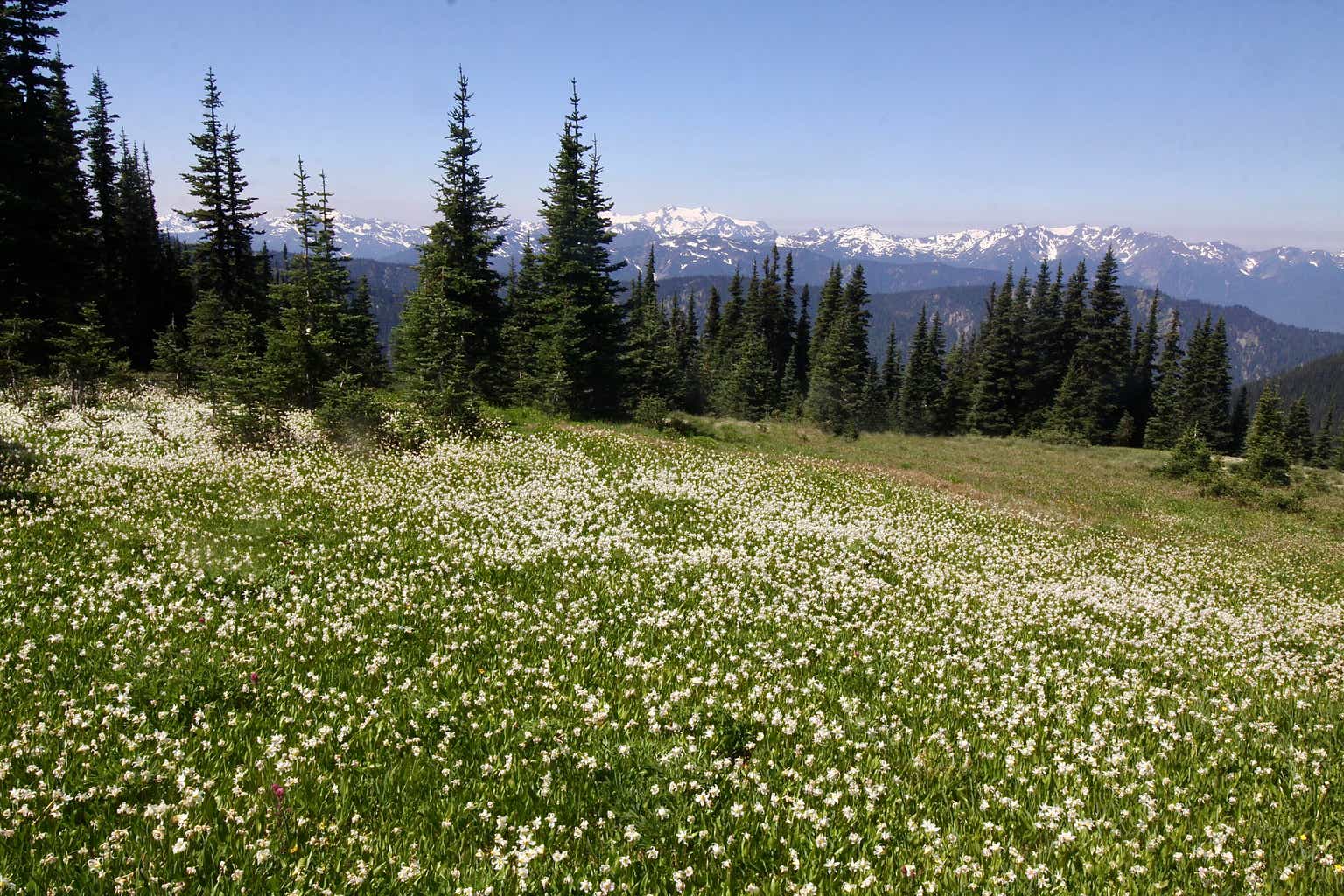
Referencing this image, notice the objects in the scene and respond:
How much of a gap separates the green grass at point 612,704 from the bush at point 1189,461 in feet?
82.6

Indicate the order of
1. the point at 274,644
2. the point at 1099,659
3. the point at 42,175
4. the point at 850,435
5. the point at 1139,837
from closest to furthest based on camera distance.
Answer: the point at 1139,837
the point at 274,644
the point at 1099,659
the point at 42,175
the point at 850,435

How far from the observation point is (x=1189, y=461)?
3653 centimetres

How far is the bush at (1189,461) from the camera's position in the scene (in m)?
35.8

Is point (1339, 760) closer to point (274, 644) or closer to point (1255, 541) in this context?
point (274, 644)

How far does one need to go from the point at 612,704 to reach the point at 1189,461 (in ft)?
137

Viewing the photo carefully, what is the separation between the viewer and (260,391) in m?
19.1

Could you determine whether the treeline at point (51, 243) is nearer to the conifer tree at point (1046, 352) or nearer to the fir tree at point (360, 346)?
the fir tree at point (360, 346)

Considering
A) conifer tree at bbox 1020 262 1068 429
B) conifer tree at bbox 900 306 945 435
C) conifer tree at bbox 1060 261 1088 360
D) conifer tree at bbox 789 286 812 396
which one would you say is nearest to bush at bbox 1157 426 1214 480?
conifer tree at bbox 900 306 945 435

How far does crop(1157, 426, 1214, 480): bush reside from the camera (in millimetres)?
35750

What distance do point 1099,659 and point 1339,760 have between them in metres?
2.87

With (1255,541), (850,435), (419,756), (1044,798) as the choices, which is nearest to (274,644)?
(419,756)

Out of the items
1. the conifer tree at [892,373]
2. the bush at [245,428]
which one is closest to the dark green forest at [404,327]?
the bush at [245,428]

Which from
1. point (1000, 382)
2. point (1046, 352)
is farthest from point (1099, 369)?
point (1000, 382)

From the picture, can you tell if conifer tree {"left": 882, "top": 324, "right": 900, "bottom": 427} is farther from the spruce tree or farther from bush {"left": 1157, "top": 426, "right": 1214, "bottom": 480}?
the spruce tree
